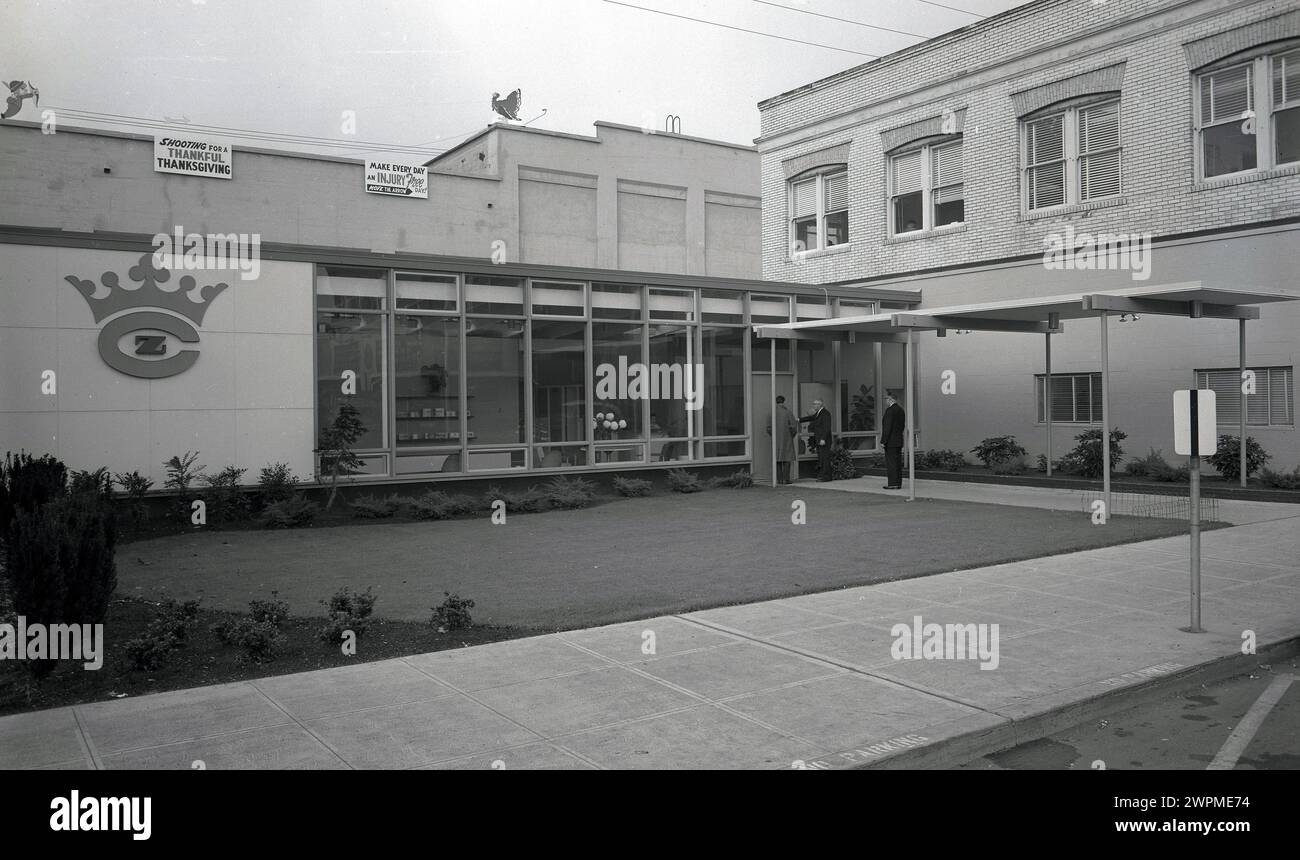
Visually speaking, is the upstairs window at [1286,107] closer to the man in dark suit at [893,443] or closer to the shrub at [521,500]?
the man in dark suit at [893,443]

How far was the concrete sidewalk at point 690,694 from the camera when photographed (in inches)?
218

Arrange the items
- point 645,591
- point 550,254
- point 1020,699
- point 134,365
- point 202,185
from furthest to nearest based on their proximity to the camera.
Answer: point 550,254, point 202,185, point 134,365, point 645,591, point 1020,699

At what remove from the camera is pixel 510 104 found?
115ft

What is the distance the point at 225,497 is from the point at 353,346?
344 centimetres

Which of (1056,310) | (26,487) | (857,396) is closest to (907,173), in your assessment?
(857,396)

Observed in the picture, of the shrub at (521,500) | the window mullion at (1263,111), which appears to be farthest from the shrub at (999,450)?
the shrub at (521,500)

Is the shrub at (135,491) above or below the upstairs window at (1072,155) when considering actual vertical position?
below

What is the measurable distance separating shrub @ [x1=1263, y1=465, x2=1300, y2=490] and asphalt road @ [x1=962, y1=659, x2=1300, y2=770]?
11.8 metres

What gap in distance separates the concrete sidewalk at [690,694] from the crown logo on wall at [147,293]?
1046cm
